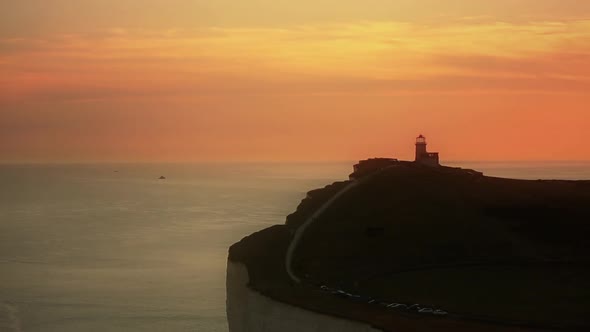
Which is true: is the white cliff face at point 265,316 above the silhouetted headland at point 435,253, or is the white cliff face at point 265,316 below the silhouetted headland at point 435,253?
below

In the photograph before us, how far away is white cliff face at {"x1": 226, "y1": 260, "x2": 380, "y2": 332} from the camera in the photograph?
42656mm

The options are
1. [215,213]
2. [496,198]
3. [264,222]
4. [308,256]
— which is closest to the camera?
[308,256]

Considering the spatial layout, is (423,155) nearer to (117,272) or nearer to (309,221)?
(309,221)

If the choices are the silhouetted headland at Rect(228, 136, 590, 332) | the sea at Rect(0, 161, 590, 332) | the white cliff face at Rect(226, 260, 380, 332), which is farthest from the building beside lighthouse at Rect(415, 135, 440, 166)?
the white cliff face at Rect(226, 260, 380, 332)

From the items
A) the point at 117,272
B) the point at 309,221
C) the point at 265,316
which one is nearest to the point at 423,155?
the point at 309,221

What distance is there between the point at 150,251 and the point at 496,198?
6505 centimetres

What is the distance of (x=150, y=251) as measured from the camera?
128 m

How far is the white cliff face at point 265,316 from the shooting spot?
4266cm

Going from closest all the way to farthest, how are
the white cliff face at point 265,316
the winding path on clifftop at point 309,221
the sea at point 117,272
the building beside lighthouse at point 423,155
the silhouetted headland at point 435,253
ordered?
the white cliff face at point 265,316 → the silhouetted headland at point 435,253 → the winding path on clifftop at point 309,221 → the sea at point 117,272 → the building beside lighthouse at point 423,155

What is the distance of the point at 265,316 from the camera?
48.7 metres

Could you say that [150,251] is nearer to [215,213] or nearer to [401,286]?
[215,213]

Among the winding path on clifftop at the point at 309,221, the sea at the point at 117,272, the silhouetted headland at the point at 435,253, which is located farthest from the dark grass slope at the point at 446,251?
the sea at the point at 117,272

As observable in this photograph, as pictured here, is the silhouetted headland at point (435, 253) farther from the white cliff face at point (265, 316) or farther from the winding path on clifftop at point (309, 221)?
the white cliff face at point (265, 316)

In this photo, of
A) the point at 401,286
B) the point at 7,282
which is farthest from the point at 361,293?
the point at 7,282
